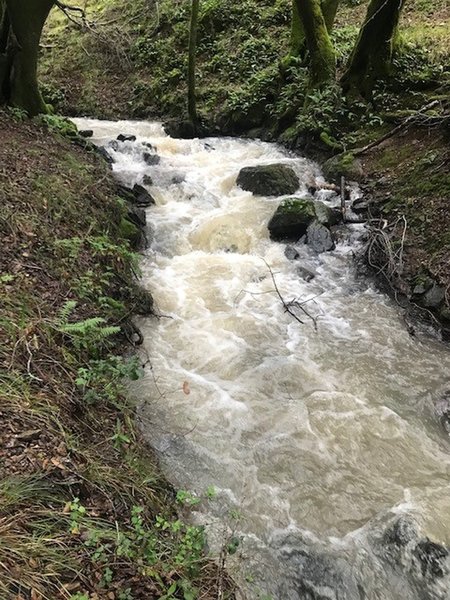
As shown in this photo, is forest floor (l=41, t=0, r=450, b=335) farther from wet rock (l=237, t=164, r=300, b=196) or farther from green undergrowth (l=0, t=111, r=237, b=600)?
green undergrowth (l=0, t=111, r=237, b=600)

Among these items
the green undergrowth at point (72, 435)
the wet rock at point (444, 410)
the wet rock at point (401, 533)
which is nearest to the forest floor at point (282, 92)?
the wet rock at point (444, 410)

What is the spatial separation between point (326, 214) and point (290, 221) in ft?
2.57

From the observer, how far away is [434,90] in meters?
11.3

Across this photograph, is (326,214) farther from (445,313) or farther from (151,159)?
(151,159)

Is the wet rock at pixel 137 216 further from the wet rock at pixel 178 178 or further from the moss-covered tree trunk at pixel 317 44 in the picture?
the moss-covered tree trunk at pixel 317 44

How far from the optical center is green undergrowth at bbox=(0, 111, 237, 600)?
8.17 ft

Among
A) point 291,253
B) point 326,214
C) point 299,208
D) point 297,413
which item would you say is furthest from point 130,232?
point 297,413

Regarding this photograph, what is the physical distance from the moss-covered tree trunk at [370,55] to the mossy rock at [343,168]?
248 cm

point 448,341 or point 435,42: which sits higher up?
point 435,42

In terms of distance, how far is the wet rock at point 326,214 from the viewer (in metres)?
8.78

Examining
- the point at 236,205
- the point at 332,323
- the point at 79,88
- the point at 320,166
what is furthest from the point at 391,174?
the point at 79,88

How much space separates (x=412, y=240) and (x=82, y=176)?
549 cm

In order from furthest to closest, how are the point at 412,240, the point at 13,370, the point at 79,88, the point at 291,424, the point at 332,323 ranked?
the point at 79,88 < the point at 412,240 < the point at 332,323 < the point at 291,424 < the point at 13,370

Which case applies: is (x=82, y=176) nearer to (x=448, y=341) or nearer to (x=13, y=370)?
(x=13, y=370)
